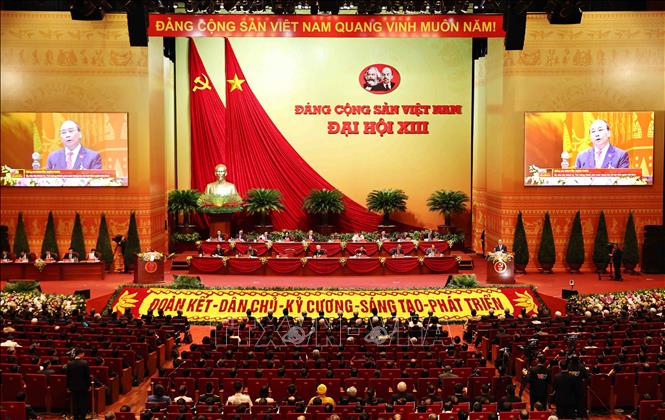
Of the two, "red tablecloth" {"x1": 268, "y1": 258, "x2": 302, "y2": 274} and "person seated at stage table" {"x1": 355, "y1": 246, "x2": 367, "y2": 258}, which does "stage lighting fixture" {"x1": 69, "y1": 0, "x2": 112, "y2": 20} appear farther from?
"person seated at stage table" {"x1": 355, "y1": 246, "x2": 367, "y2": 258}

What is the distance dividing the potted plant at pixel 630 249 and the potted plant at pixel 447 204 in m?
6.72

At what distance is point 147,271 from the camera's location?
2564cm

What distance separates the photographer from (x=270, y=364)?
50.6ft

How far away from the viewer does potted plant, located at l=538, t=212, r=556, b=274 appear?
2894cm

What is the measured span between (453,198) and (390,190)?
2.62m

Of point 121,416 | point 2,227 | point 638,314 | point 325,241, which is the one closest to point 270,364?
point 121,416

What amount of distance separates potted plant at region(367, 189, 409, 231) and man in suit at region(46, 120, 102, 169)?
439 inches

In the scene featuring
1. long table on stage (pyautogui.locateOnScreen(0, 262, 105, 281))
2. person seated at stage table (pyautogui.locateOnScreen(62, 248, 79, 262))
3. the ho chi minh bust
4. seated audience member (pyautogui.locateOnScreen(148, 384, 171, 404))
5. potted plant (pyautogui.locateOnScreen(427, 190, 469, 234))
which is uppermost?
the ho chi minh bust

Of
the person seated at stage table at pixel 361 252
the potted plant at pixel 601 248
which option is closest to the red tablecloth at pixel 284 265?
the person seated at stage table at pixel 361 252

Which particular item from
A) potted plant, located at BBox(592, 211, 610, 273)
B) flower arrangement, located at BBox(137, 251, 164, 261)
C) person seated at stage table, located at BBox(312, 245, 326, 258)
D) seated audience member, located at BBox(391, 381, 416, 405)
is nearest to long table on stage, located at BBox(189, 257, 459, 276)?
person seated at stage table, located at BBox(312, 245, 326, 258)

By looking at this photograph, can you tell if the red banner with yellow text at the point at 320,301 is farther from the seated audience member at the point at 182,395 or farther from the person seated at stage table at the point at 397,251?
the seated audience member at the point at 182,395

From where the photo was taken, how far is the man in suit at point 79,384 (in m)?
14.0

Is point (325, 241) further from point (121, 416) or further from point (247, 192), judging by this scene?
point (121, 416)

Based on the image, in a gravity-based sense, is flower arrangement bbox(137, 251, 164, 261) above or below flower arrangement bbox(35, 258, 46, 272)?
above
